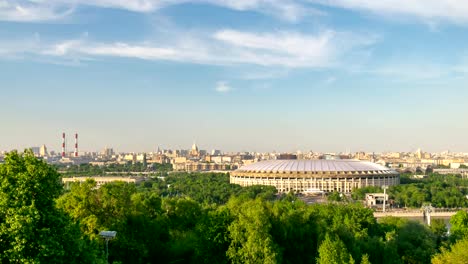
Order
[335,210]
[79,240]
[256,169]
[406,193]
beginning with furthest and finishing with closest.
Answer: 1. [256,169]
2. [406,193]
3. [335,210]
4. [79,240]

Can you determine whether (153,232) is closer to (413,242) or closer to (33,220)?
(33,220)

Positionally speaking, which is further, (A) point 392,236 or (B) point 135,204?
(A) point 392,236

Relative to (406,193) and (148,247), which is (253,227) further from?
(406,193)

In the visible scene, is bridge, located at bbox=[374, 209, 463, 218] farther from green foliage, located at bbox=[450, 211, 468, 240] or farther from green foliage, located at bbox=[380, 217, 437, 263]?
green foliage, located at bbox=[380, 217, 437, 263]

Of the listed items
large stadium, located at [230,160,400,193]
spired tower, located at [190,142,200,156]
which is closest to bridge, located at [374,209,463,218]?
large stadium, located at [230,160,400,193]

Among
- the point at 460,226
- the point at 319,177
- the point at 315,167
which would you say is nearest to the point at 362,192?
the point at 319,177

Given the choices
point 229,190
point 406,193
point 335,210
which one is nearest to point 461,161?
point 406,193
